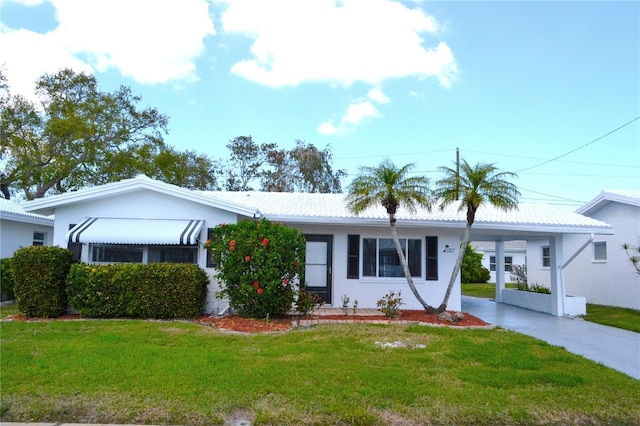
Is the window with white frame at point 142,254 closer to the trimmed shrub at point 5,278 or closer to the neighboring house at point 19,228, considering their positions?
the trimmed shrub at point 5,278

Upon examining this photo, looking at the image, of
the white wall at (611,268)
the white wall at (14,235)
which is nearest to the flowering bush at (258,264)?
the white wall at (14,235)

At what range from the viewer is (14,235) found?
55.0ft

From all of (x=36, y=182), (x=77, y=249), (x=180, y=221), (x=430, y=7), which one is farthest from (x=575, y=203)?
(x=36, y=182)

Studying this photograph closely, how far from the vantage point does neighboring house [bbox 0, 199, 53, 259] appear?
632 inches

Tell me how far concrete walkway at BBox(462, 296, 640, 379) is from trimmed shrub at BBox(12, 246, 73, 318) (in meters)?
11.7

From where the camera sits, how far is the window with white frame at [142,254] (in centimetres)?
1225

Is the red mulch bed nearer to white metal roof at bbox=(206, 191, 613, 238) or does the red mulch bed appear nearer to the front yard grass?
the front yard grass

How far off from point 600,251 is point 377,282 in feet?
37.4

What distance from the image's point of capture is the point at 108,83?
31484 millimetres

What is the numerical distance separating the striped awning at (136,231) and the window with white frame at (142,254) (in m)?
0.62

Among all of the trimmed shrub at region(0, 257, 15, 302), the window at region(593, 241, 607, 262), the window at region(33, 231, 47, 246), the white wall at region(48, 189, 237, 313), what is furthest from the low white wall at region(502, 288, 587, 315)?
the window at region(33, 231, 47, 246)

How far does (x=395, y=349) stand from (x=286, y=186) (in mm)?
28106

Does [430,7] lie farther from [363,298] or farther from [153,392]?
[153,392]

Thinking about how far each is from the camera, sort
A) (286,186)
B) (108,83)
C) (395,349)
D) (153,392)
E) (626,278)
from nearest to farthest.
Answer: (153,392), (395,349), (626,278), (108,83), (286,186)
